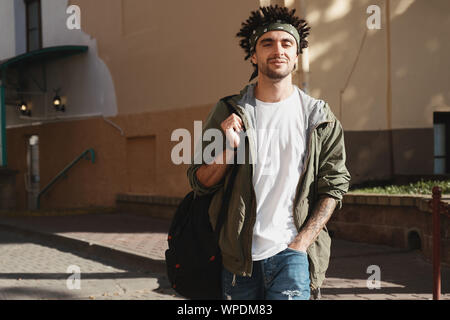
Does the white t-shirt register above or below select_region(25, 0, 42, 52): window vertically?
below

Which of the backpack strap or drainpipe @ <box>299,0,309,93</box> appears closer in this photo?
the backpack strap

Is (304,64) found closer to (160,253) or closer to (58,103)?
(160,253)

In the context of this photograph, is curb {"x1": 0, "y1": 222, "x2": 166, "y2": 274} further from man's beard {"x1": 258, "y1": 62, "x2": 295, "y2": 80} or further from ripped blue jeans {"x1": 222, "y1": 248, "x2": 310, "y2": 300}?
man's beard {"x1": 258, "y1": 62, "x2": 295, "y2": 80}

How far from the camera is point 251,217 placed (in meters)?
2.60

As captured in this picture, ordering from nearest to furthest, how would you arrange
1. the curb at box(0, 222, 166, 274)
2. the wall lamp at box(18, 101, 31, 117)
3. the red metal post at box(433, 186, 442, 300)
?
1. the red metal post at box(433, 186, 442, 300)
2. the curb at box(0, 222, 166, 274)
3. the wall lamp at box(18, 101, 31, 117)

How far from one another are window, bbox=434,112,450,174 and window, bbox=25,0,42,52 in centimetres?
1250

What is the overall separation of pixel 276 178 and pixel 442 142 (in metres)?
9.67

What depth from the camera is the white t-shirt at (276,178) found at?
2.59m

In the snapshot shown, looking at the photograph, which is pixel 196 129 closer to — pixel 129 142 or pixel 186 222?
pixel 129 142

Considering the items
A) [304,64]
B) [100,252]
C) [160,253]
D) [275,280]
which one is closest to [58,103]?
[100,252]

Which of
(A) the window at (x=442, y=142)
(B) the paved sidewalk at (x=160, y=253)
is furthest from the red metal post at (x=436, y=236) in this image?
(A) the window at (x=442, y=142)

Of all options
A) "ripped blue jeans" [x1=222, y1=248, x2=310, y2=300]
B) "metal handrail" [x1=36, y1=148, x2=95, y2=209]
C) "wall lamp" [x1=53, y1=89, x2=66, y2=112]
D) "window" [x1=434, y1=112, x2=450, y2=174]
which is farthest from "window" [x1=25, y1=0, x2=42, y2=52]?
"ripped blue jeans" [x1=222, y1=248, x2=310, y2=300]

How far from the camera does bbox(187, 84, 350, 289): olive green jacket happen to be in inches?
102
